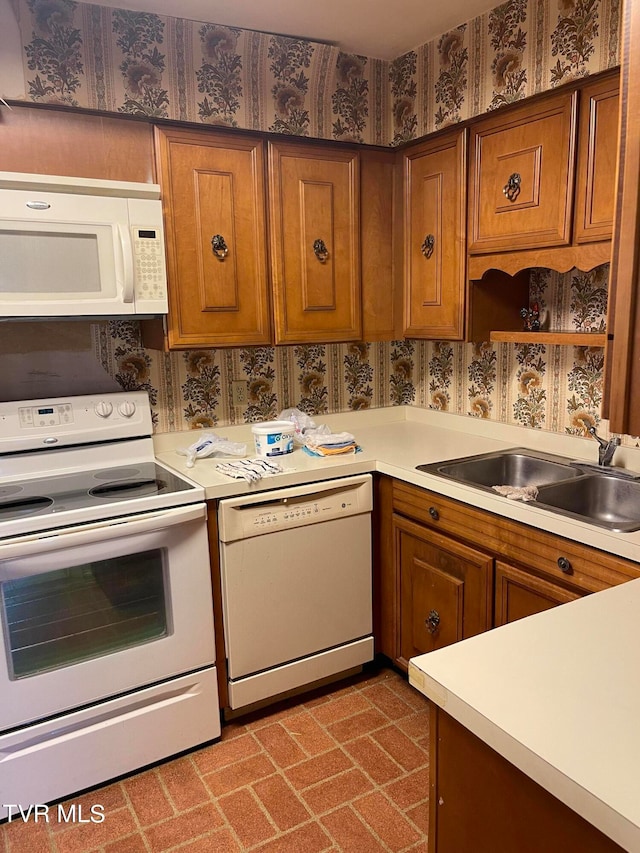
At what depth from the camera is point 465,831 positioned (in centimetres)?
101

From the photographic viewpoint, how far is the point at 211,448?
243cm

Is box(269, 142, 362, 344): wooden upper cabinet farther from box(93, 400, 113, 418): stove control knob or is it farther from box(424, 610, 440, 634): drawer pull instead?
box(424, 610, 440, 634): drawer pull

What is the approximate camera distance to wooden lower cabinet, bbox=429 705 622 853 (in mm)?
827

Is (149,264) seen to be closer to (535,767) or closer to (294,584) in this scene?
(294,584)

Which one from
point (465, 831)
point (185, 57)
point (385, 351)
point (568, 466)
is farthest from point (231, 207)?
point (465, 831)

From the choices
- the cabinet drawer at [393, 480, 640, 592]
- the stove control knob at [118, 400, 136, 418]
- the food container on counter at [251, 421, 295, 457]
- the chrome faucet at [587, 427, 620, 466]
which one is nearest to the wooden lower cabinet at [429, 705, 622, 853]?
the cabinet drawer at [393, 480, 640, 592]

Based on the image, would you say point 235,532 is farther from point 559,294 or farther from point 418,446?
point 559,294

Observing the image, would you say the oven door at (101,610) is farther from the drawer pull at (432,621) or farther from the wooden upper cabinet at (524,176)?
the wooden upper cabinet at (524,176)

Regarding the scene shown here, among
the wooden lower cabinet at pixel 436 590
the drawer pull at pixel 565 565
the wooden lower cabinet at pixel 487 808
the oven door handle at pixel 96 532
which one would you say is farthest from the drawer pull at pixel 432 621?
the wooden lower cabinet at pixel 487 808

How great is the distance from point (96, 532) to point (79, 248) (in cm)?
90

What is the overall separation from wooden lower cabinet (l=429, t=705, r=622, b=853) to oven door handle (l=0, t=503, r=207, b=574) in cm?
114

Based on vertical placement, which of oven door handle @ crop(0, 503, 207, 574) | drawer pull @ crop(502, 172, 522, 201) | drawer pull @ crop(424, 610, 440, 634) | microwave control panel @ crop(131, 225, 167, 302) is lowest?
drawer pull @ crop(424, 610, 440, 634)

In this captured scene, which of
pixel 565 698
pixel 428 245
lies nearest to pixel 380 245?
pixel 428 245

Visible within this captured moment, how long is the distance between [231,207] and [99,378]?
2.68 ft
